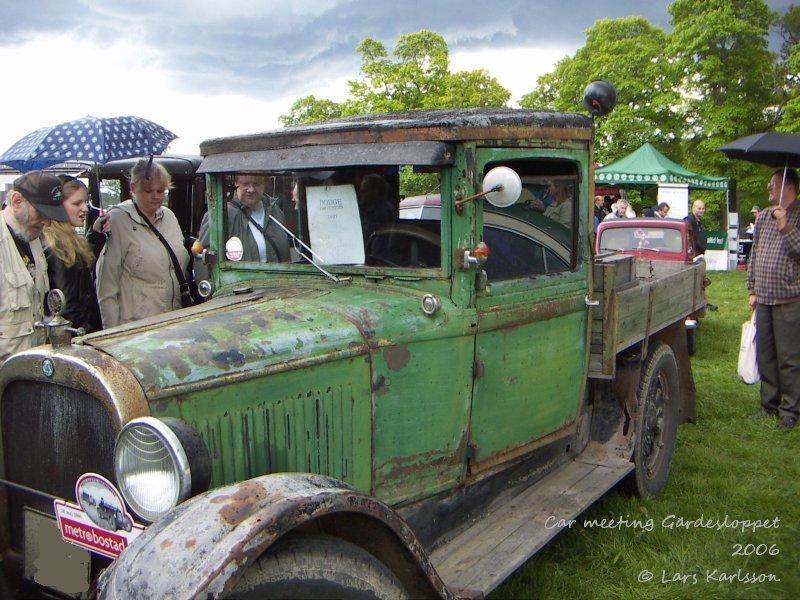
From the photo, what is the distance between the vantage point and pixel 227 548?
1709 millimetres

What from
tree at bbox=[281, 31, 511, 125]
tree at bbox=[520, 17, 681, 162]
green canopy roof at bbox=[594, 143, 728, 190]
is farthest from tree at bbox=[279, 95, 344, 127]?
green canopy roof at bbox=[594, 143, 728, 190]

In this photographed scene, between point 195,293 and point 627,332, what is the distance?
2.68 m

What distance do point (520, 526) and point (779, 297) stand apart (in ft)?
12.2

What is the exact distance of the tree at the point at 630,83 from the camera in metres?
25.1

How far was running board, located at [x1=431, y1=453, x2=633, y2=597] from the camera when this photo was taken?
106 inches

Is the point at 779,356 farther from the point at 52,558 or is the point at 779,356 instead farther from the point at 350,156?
the point at 52,558

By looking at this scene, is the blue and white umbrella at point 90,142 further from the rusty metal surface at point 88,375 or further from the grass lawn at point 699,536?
the grass lawn at point 699,536

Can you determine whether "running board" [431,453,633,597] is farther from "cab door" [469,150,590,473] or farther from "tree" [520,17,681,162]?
"tree" [520,17,681,162]

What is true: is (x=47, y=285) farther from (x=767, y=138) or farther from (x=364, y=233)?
(x=767, y=138)

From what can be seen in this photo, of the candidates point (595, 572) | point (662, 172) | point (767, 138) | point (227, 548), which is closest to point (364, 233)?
point (227, 548)

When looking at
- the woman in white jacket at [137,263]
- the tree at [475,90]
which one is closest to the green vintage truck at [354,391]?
the woman in white jacket at [137,263]

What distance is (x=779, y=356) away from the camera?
581 centimetres

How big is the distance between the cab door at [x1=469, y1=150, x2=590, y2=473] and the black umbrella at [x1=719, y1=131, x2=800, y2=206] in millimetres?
2668

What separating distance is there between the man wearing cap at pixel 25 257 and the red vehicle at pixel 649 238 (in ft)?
21.6
